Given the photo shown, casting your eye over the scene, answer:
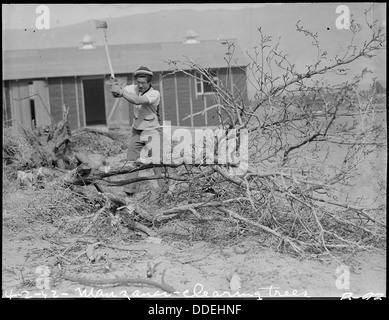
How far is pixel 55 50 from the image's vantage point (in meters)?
15.2

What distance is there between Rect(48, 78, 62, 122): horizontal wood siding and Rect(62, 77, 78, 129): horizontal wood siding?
14 centimetres

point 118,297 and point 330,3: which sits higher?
point 330,3

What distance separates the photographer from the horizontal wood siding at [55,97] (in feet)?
49.9

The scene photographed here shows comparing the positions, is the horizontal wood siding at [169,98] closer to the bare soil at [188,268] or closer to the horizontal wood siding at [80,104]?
the horizontal wood siding at [80,104]

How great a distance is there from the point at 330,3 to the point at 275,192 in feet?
6.15

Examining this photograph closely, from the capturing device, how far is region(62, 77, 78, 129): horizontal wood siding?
601 inches

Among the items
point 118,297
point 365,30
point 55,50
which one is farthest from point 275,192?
point 55,50

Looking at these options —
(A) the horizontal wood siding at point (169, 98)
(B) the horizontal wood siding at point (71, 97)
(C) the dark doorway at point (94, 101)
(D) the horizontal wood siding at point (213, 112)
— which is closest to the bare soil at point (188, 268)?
(D) the horizontal wood siding at point (213, 112)

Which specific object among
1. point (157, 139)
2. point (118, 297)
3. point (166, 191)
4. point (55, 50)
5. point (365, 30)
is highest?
point (55, 50)

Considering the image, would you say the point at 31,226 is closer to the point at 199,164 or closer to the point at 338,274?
the point at 199,164

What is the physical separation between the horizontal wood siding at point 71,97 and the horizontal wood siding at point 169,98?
8.97ft

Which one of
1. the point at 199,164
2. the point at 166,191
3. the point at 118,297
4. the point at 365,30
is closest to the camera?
the point at 118,297

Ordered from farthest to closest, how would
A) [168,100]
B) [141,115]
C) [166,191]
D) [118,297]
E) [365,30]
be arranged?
1. [168,100]
2. [365,30]
3. [141,115]
4. [166,191]
5. [118,297]

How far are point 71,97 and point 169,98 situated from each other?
2.98m
